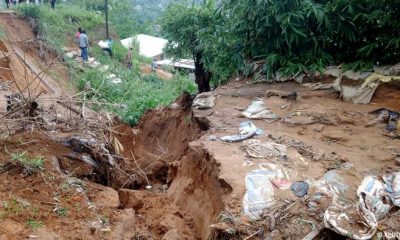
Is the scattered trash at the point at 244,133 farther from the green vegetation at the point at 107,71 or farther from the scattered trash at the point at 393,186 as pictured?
the green vegetation at the point at 107,71

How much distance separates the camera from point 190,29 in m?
8.77

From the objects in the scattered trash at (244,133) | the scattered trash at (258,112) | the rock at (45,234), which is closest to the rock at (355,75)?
the scattered trash at (258,112)

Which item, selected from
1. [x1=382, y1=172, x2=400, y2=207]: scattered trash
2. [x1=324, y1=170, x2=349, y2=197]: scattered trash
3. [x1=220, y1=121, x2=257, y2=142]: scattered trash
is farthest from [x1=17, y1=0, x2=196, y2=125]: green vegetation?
[x1=382, y1=172, x2=400, y2=207]: scattered trash

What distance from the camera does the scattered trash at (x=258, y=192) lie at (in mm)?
3354

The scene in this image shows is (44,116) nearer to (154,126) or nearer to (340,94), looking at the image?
(154,126)

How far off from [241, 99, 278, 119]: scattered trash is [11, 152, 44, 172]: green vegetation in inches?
108

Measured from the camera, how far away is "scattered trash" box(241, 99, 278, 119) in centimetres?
552

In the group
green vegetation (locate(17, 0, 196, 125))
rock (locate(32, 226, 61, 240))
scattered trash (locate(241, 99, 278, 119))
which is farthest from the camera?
green vegetation (locate(17, 0, 196, 125))

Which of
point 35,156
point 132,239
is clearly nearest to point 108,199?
point 132,239

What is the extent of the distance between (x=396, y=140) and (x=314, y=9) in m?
2.45

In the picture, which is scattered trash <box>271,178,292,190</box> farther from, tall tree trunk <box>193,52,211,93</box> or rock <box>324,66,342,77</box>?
tall tree trunk <box>193,52,211,93</box>

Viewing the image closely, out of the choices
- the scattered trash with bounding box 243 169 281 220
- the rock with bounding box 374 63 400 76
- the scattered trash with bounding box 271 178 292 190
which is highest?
the rock with bounding box 374 63 400 76

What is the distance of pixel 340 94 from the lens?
6016 mm

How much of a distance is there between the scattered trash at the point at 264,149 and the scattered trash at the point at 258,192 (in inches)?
14.2
